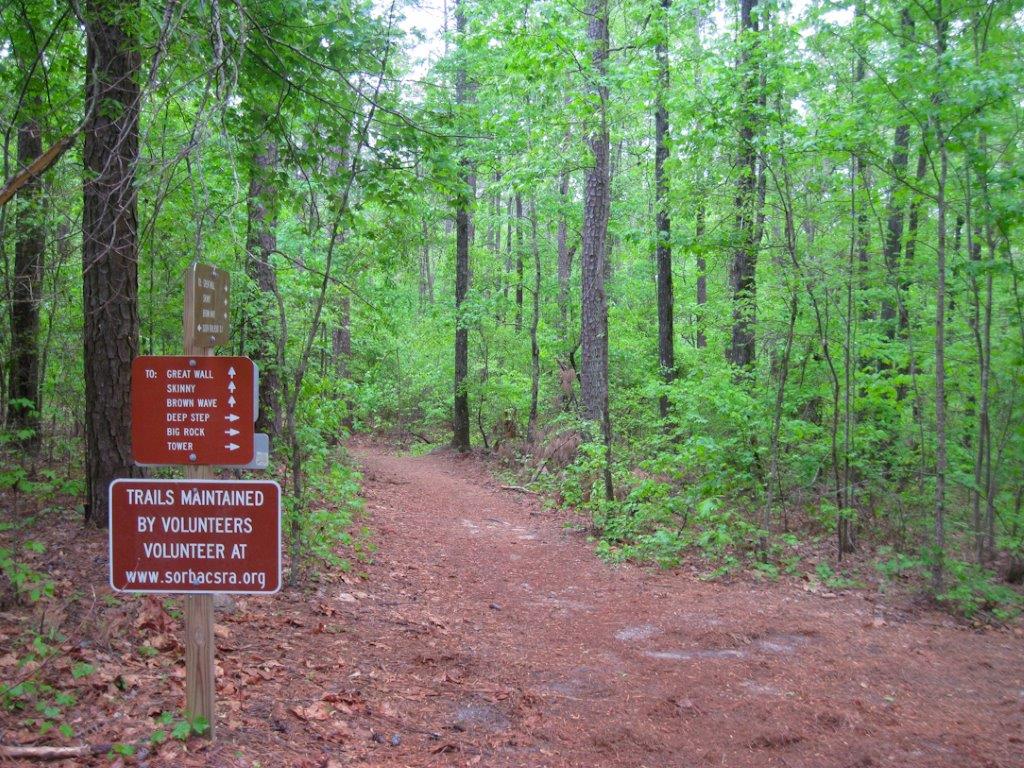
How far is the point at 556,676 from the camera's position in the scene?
5180mm

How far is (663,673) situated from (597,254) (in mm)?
7406

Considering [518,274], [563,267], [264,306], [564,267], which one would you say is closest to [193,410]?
[264,306]

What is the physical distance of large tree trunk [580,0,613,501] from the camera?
10172 millimetres

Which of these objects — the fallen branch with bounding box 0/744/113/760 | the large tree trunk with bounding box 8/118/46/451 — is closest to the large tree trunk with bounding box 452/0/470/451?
the large tree trunk with bounding box 8/118/46/451

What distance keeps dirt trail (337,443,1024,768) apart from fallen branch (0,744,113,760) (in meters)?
1.35

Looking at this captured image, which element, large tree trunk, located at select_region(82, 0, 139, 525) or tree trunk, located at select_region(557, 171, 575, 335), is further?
tree trunk, located at select_region(557, 171, 575, 335)

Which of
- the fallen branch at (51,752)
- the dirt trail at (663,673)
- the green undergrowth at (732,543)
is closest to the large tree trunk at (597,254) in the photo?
the green undergrowth at (732,543)

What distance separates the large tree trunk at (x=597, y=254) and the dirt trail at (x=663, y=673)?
3292 mm

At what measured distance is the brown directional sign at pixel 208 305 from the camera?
327 cm

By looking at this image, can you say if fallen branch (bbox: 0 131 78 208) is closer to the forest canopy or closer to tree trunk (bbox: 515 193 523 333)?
the forest canopy

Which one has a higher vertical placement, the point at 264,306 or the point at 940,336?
the point at 264,306

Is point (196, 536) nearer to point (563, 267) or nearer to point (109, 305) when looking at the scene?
point (109, 305)

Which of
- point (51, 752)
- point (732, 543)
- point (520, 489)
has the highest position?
point (51, 752)

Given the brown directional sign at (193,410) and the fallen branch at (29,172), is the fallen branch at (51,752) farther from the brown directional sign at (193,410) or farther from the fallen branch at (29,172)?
the fallen branch at (29,172)
